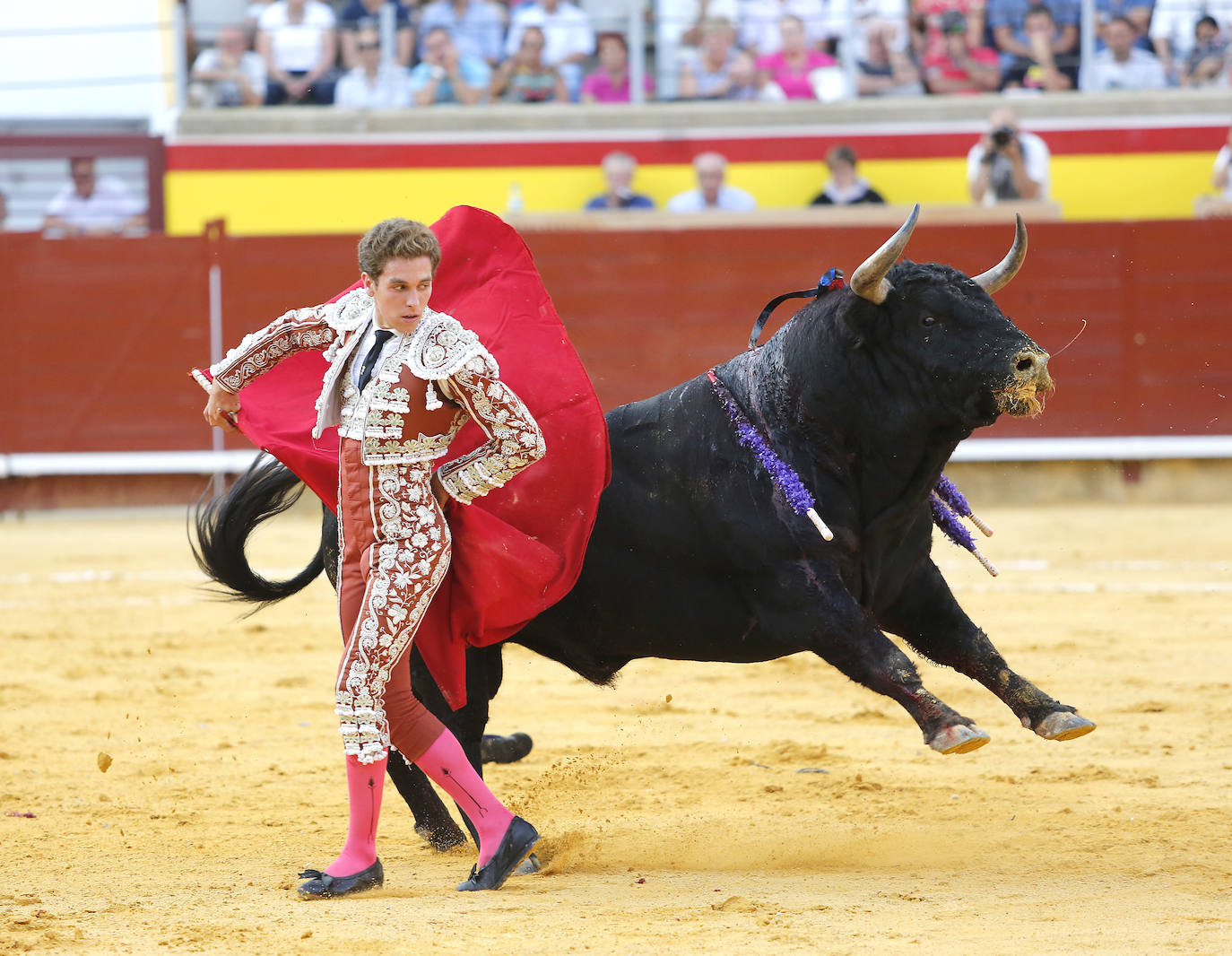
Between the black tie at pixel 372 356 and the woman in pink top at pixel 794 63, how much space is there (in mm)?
7795

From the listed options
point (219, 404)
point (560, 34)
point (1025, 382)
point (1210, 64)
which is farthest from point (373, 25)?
point (1025, 382)

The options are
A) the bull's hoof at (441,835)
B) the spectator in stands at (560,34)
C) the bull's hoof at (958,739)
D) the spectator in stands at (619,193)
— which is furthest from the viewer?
the spectator in stands at (560,34)

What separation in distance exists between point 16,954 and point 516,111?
8187 mm

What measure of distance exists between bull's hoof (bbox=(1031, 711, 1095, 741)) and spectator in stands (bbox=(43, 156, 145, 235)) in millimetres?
8335

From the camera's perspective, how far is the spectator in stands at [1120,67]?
9891 millimetres

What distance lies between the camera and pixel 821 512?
2.88 meters

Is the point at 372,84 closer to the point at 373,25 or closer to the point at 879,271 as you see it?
the point at 373,25

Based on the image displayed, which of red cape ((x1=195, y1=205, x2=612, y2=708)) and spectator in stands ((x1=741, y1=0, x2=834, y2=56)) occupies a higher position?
spectator in stands ((x1=741, y1=0, x2=834, y2=56))

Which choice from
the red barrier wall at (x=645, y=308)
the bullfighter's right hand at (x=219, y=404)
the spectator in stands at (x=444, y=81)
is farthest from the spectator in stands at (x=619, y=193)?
the bullfighter's right hand at (x=219, y=404)

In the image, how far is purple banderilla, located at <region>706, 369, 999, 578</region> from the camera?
2.86 meters

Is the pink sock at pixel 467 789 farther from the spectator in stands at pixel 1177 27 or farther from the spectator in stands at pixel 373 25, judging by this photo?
the spectator in stands at pixel 1177 27

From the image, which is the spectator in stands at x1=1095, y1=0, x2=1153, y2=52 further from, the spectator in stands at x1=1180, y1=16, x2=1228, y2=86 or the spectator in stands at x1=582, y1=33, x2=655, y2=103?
the spectator in stands at x1=582, y1=33, x2=655, y2=103

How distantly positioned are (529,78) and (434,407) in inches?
312

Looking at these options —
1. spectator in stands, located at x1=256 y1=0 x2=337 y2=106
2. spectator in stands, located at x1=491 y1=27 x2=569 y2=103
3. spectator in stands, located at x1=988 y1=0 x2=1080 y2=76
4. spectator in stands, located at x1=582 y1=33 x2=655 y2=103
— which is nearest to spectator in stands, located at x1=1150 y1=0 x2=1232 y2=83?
spectator in stands, located at x1=988 y1=0 x2=1080 y2=76
